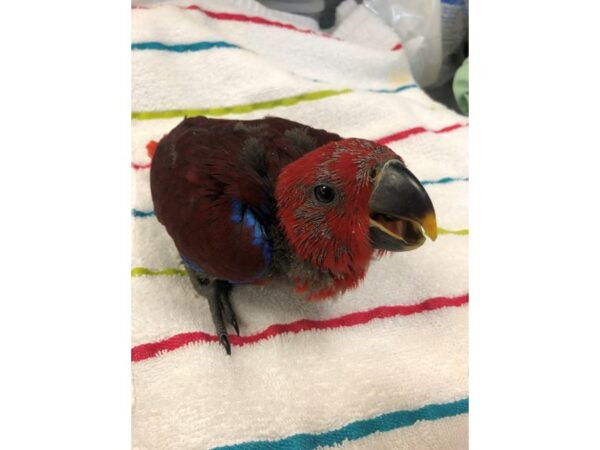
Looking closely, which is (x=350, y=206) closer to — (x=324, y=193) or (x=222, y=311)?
(x=324, y=193)

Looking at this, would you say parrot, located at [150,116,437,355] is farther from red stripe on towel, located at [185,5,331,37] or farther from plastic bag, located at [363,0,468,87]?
plastic bag, located at [363,0,468,87]

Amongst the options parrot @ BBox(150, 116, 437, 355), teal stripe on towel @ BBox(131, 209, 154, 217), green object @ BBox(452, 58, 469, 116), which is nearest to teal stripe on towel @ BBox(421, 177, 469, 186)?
green object @ BBox(452, 58, 469, 116)

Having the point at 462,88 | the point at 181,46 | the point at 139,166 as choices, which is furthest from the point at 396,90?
the point at 139,166

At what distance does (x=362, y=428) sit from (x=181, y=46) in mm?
→ 969

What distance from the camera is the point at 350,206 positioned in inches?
30.4

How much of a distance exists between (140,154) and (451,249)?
701mm

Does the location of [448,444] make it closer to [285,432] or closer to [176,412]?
[285,432]

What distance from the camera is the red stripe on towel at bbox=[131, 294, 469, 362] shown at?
0.95 meters

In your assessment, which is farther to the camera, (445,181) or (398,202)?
(445,181)

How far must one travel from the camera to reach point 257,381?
95 cm

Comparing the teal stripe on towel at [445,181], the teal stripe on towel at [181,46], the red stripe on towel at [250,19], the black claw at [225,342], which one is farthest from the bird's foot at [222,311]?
the red stripe on towel at [250,19]

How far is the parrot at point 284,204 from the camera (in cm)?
76

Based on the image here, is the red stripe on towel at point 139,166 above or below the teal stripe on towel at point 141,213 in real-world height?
above

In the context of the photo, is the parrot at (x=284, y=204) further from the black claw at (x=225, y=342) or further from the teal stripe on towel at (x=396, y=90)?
the teal stripe on towel at (x=396, y=90)
